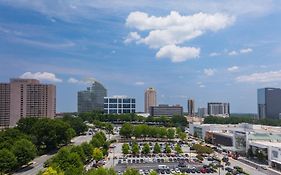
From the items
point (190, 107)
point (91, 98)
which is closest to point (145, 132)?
point (91, 98)

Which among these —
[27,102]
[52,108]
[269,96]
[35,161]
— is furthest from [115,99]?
[35,161]

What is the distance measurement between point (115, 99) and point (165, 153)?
68429 mm

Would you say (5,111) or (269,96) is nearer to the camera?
(5,111)

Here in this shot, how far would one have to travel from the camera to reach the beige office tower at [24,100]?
305 ft

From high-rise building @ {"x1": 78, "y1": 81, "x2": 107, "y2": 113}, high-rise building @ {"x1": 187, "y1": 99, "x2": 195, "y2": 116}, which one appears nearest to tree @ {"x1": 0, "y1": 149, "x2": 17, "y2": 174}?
high-rise building @ {"x1": 78, "y1": 81, "x2": 107, "y2": 113}

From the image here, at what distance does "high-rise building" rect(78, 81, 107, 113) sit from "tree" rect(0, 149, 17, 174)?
11483 centimetres

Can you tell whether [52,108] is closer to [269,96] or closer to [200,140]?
[200,140]

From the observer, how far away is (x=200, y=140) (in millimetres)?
71688

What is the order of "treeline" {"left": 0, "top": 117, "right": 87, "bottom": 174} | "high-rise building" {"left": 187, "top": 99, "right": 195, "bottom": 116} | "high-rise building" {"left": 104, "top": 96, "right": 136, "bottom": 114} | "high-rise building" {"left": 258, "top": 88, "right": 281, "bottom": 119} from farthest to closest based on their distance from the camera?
"high-rise building" {"left": 187, "top": 99, "right": 195, "bottom": 116}
"high-rise building" {"left": 258, "top": 88, "right": 281, "bottom": 119}
"high-rise building" {"left": 104, "top": 96, "right": 136, "bottom": 114}
"treeline" {"left": 0, "top": 117, "right": 87, "bottom": 174}

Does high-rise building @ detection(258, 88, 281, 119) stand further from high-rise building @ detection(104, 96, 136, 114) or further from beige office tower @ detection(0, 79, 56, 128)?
beige office tower @ detection(0, 79, 56, 128)

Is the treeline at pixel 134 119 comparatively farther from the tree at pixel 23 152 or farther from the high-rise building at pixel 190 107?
the high-rise building at pixel 190 107

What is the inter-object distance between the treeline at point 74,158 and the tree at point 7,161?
136 inches

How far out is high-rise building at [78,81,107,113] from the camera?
497ft

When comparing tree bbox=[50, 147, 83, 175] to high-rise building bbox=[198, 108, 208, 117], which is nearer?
tree bbox=[50, 147, 83, 175]
